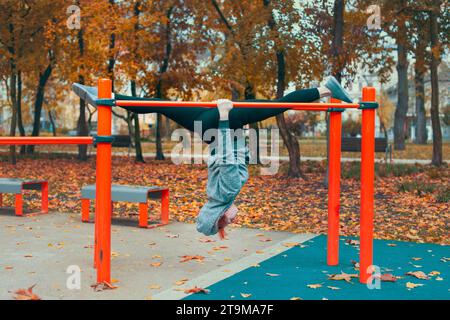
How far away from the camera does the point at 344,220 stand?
9086 millimetres

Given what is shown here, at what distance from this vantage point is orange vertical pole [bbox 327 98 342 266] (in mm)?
5945

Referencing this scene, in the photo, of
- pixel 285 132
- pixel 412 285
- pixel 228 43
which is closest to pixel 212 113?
pixel 412 285

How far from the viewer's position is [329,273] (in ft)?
18.8

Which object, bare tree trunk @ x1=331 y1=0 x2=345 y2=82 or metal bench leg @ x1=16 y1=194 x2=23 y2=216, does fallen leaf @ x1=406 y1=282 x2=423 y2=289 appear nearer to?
metal bench leg @ x1=16 y1=194 x2=23 y2=216

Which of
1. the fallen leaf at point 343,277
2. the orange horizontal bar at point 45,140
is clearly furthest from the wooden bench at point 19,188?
the fallen leaf at point 343,277

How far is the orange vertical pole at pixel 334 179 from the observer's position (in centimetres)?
595

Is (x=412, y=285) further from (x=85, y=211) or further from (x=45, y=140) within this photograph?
(x=85, y=211)

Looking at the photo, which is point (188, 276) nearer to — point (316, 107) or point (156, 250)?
point (156, 250)

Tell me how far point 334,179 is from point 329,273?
2.84 feet

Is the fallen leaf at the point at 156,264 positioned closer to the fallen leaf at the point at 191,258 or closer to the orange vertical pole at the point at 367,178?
the fallen leaf at the point at 191,258

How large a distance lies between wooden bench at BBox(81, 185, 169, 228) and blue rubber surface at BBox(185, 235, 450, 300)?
2.16 meters

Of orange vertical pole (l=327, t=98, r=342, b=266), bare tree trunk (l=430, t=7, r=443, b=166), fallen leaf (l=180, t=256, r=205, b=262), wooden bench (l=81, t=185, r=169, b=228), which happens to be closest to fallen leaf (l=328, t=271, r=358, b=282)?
orange vertical pole (l=327, t=98, r=342, b=266)

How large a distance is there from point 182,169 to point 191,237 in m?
9.85
